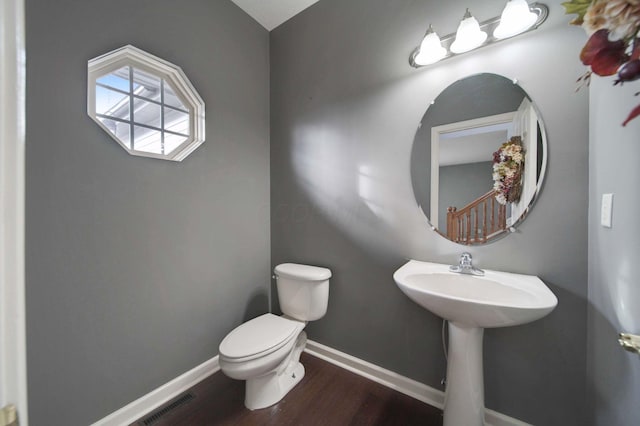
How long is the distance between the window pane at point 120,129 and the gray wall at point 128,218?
62 millimetres

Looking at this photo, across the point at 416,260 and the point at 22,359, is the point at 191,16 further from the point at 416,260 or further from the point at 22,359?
the point at 416,260

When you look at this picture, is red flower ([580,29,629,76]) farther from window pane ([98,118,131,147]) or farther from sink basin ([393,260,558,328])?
window pane ([98,118,131,147])

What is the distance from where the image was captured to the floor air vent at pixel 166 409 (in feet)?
4.08

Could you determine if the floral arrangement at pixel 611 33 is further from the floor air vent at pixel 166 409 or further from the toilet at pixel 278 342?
the floor air vent at pixel 166 409

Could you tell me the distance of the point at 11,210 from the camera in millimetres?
369

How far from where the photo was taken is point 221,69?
1684 millimetres

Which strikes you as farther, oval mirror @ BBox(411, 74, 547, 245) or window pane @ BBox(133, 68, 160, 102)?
window pane @ BBox(133, 68, 160, 102)

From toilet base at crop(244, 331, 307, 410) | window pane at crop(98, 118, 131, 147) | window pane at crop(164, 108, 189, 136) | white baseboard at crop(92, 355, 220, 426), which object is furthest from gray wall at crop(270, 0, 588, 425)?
window pane at crop(98, 118, 131, 147)

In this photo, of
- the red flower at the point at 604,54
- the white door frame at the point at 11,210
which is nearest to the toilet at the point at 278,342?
the white door frame at the point at 11,210

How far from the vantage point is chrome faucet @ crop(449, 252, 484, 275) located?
1155mm

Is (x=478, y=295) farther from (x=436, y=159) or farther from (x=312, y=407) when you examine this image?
(x=312, y=407)

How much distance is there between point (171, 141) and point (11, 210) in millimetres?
1305

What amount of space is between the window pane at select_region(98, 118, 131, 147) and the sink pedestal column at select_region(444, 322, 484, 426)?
197cm

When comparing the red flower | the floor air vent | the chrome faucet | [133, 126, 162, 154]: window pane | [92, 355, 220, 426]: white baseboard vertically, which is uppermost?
[133, 126, 162, 154]: window pane
